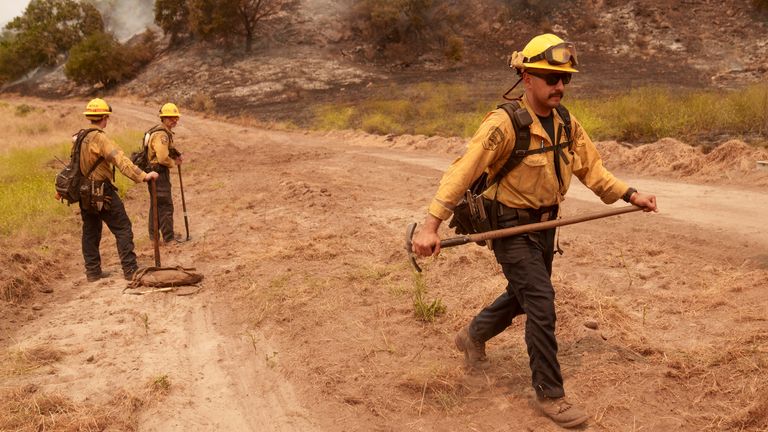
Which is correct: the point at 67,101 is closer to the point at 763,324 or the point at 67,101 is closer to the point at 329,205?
the point at 329,205

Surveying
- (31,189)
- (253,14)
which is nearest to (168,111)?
(31,189)

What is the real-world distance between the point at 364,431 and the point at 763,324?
280 centimetres

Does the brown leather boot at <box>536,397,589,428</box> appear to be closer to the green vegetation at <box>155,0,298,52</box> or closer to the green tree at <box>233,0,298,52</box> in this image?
the green vegetation at <box>155,0,298,52</box>

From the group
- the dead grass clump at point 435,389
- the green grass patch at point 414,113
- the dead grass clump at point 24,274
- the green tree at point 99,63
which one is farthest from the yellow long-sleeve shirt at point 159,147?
the green tree at point 99,63

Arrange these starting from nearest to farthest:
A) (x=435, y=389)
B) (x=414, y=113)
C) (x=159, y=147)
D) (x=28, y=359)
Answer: (x=435, y=389)
(x=28, y=359)
(x=159, y=147)
(x=414, y=113)

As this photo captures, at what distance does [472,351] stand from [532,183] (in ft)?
4.15

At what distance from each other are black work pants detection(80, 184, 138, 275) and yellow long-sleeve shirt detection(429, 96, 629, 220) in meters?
4.67

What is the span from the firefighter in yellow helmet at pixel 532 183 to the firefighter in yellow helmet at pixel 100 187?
4285 millimetres

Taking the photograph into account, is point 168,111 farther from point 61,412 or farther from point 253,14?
point 253,14

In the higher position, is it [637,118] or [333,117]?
[637,118]

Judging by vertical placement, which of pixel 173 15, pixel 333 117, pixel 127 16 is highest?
pixel 127 16

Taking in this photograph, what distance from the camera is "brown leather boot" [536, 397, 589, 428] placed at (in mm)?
3342

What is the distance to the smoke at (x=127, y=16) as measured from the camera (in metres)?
55.6

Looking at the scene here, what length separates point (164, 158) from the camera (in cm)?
807
